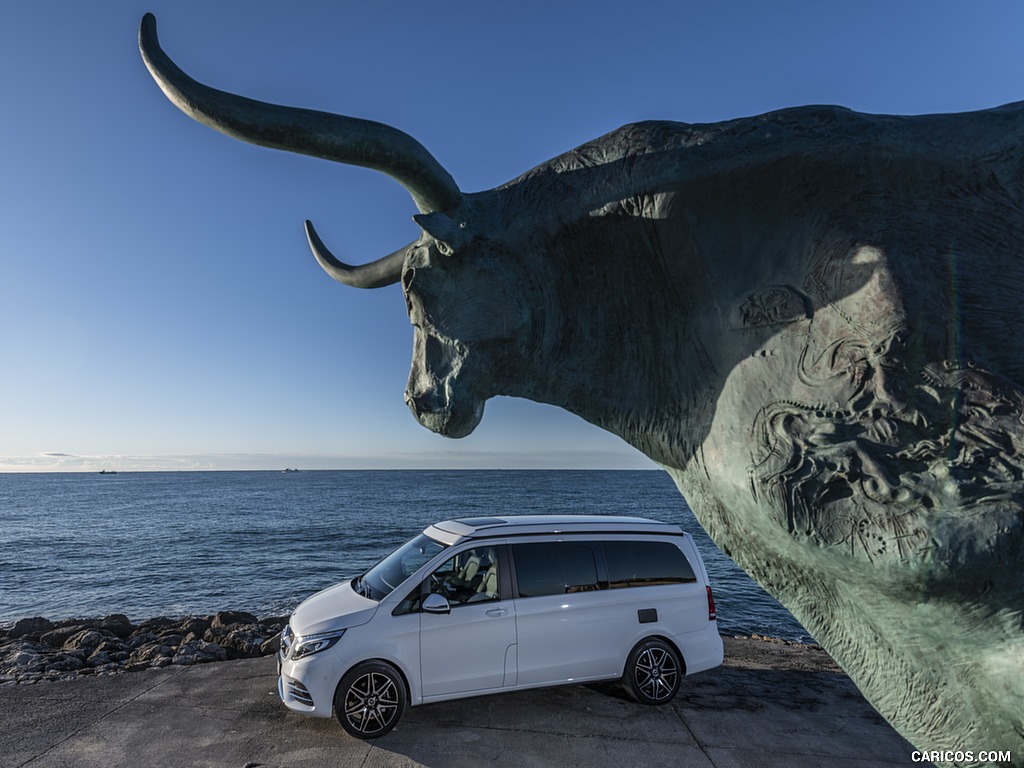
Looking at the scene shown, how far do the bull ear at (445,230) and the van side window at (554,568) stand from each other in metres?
6.11

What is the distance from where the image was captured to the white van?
246 inches

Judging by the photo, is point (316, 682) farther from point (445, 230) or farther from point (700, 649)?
point (445, 230)

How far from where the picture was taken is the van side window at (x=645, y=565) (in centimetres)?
752

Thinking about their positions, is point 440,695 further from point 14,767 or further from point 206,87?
point 206,87

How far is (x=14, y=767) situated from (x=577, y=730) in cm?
559

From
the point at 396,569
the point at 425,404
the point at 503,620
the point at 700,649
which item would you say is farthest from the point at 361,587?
the point at 425,404

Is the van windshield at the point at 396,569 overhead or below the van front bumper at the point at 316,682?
overhead

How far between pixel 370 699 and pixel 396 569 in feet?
4.73

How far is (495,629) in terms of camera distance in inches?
264

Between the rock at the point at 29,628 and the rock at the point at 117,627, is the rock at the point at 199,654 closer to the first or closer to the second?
the rock at the point at 117,627

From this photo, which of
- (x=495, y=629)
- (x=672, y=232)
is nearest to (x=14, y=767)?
(x=495, y=629)

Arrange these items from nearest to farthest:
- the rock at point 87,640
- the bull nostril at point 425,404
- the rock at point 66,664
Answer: the bull nostril at point 425,404 < the rock at point 66,664 < the rock at point 87,640

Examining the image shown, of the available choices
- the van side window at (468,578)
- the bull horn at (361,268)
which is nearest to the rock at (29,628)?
the van side window at (468,578)

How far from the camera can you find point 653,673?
728 centimetres
